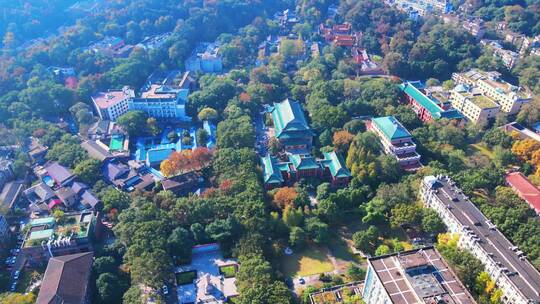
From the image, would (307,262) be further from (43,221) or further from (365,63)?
(365,63)

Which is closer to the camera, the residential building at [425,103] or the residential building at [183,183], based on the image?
the residential building at [183,183]

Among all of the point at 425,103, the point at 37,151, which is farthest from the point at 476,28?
the point at 37,151

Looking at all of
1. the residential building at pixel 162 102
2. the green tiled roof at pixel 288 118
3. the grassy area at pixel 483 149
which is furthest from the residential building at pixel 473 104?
the residential building at pixel 162 102

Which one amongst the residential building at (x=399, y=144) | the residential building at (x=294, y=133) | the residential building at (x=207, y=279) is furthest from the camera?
the residential building at (x=294, y=133)

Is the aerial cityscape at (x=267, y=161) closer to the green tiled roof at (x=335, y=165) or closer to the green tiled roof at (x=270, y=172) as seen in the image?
the green tiled roof at (x=270, y=172)

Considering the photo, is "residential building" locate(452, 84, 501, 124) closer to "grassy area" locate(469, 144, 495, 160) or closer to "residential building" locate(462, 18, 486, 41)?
"grassy area" locate(469, 144, 495, 160)
